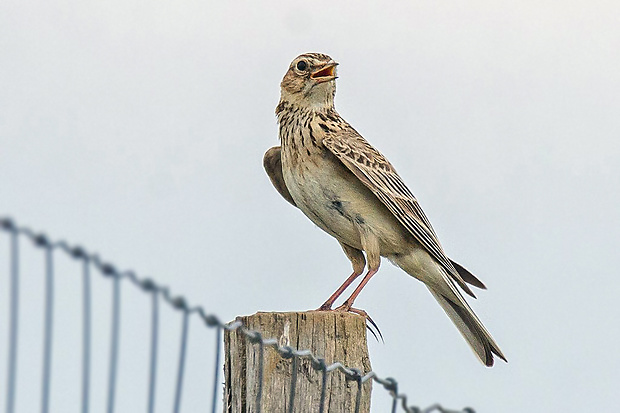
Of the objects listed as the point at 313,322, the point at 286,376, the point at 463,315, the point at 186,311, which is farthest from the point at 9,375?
the point at 463,315

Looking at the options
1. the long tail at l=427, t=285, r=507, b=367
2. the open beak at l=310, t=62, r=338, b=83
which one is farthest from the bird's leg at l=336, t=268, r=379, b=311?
the open beak at l=310, t=62, r=338, b=83

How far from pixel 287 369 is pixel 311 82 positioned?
12.9 ft

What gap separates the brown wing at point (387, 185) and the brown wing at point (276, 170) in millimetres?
660

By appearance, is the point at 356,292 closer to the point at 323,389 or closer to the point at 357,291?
the point at 357,291

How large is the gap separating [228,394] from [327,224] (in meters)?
3.31

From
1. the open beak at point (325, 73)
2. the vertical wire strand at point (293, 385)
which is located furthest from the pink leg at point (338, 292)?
the vertical wire strand at point (293, 385)

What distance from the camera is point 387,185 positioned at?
24.2 feet

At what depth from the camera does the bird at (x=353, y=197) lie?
725cm

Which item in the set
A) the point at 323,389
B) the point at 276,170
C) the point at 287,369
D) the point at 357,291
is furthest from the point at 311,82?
the point at 323,389

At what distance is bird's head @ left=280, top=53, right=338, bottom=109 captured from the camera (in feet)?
25.1

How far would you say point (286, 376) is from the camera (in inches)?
160

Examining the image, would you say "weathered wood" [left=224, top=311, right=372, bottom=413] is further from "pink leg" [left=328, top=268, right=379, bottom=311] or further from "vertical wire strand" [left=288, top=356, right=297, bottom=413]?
"pink leg" [left=328, top=268, right=379, bottom=311]

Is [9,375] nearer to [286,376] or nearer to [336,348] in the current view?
[286,376]

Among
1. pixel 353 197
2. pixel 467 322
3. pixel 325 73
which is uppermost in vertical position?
pixel 325 73
